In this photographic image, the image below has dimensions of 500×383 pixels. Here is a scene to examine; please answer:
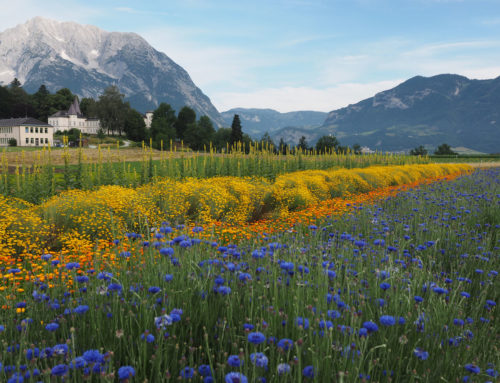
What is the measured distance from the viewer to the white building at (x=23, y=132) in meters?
57.2

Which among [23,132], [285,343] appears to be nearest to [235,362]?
[285,343]

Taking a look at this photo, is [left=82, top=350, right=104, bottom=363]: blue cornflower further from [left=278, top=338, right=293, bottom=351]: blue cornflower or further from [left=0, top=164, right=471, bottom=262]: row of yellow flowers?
[left=0, top=164, right=471, bottom=262]: row of yellow flowers

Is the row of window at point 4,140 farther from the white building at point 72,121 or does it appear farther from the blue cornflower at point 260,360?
the blue cornflower at point 260,360

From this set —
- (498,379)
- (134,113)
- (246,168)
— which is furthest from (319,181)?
(134,113)

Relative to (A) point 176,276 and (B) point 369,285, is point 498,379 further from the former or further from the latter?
A: (A) point 176,276

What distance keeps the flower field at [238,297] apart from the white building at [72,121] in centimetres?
7818

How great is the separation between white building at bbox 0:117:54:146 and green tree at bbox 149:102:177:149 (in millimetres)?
18496

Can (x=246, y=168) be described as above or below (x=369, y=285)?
above

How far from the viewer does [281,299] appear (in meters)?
2.35

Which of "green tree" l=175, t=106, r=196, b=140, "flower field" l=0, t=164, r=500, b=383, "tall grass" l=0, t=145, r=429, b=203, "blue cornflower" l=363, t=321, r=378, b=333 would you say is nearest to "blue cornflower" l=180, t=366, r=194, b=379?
"flower field" l=0, t=164, r=500, b=383

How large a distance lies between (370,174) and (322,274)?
36.6 ft

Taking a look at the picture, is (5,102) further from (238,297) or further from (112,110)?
(238,297)

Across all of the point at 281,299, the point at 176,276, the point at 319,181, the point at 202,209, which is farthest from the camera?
the point at 319,181

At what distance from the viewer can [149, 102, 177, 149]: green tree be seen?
55812mm
